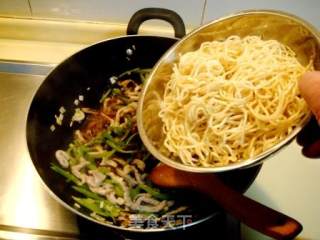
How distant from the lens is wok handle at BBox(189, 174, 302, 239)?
2.06 ft

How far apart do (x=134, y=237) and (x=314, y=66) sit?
48 cm

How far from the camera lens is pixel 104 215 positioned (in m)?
0.78

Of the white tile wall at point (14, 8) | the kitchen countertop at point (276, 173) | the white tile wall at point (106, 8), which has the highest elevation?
the white tile wall at point (14, 8)

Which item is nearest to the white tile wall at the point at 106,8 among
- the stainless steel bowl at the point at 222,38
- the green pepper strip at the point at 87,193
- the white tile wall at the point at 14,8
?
the white tile wall at the point at 14,8

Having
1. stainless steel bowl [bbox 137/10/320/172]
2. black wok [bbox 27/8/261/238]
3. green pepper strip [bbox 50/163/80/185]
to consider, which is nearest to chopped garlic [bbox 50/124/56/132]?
black wok [bbox 27/8/261/238]

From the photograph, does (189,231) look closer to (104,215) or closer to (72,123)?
(104,215)

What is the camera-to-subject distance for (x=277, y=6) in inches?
40.3

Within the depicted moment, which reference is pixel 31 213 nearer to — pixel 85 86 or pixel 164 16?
pixel 85 86

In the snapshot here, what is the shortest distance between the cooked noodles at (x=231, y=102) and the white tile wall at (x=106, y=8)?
34 centimetres

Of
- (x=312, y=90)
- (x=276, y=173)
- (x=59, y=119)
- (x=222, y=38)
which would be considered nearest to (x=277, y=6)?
(x=222, y=38)

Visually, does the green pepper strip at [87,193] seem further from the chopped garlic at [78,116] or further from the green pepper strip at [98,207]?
the chopped garlic at [78,116]

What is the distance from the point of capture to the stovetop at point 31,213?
0.78 m

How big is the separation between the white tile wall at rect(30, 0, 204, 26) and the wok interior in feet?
0.50

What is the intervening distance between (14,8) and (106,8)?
0.28 meters
